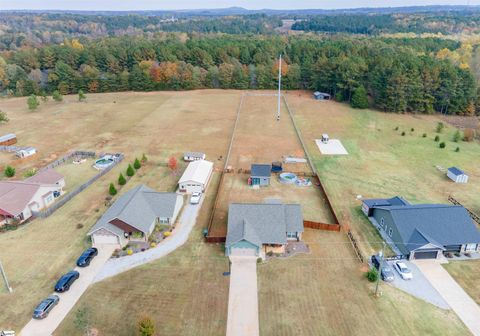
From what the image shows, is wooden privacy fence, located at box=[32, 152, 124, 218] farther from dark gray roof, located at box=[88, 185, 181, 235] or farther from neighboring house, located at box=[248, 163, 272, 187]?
neighboring house, located at box=[248, 163, 272, 187]

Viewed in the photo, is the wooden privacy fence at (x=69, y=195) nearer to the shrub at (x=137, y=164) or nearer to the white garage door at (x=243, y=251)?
the shrub at (x=137, y=164)

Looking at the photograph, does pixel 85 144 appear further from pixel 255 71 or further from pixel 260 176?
pixel 255 71

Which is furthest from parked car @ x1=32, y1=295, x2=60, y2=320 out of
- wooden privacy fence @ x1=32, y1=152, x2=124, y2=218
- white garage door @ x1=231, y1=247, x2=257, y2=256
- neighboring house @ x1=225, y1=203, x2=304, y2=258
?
wooden privacy fence @ x1=32, y1=152, x2=124, y2=218

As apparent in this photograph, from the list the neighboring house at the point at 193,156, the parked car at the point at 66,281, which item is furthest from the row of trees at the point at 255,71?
the parked car at the point at 66,281

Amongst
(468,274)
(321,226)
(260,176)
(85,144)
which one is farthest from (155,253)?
(85,144)

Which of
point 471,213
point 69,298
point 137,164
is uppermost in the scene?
point 137,164

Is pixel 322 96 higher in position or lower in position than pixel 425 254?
higher

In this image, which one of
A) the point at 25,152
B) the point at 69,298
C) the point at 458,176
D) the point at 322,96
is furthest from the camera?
the point at 322,96

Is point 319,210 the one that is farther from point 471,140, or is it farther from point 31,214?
point 471,140
